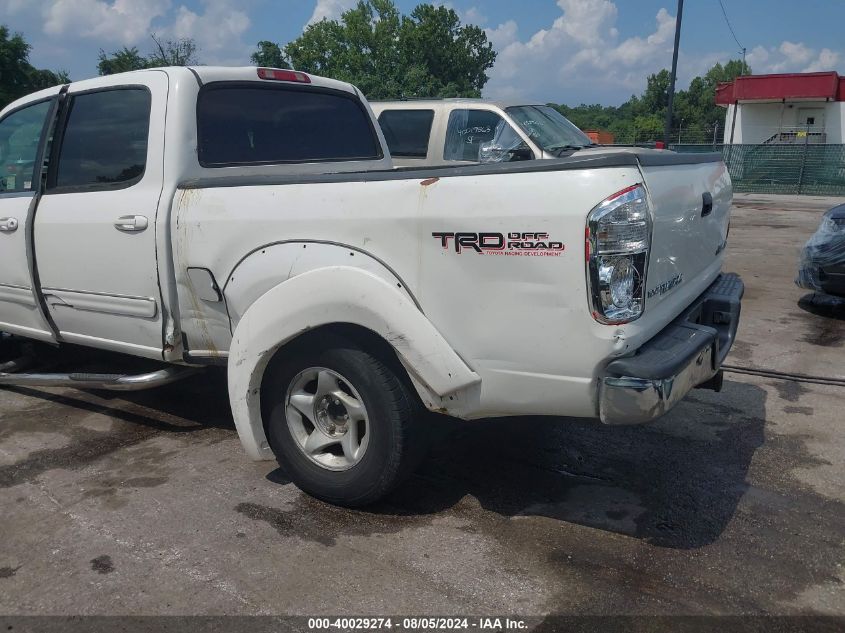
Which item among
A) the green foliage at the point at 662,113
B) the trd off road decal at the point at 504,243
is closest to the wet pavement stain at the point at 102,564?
the trd off road decal at the point at 504,243

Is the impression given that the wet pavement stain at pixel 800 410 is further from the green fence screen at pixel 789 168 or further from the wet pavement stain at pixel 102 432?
the green fence screen at pixel 789 168

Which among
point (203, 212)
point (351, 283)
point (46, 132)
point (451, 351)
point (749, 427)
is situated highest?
point (46, 132)

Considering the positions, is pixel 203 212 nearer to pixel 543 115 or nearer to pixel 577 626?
pixel 577 626

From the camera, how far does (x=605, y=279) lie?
8.36 ft

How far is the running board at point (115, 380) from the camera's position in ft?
12.7

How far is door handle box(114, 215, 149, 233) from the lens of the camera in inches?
144

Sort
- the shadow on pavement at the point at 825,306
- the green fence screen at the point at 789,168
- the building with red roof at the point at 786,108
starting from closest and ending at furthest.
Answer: the shadow on pavement at the point at 825,306
the green fence screen at the point at 789,168
the building with red roof at the point at 786,108

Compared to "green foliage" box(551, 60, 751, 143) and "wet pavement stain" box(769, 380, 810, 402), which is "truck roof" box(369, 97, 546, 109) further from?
"green foliage" box(551, 60, 751, 143)

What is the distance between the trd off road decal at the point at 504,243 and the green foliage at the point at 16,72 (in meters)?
39.7

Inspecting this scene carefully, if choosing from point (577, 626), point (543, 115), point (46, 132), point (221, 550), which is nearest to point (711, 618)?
point (577, 626)

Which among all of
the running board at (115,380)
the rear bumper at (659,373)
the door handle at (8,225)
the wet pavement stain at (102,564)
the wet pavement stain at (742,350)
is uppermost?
the door handle at (8,225)

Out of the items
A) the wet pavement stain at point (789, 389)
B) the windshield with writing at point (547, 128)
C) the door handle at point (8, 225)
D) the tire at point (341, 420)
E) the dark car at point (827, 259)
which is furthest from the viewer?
the windshield with writing at point (547, 128)

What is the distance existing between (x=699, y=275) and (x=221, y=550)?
8.31 feet

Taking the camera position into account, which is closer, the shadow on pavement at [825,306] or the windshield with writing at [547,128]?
the shadow on pavement at [825,306]
